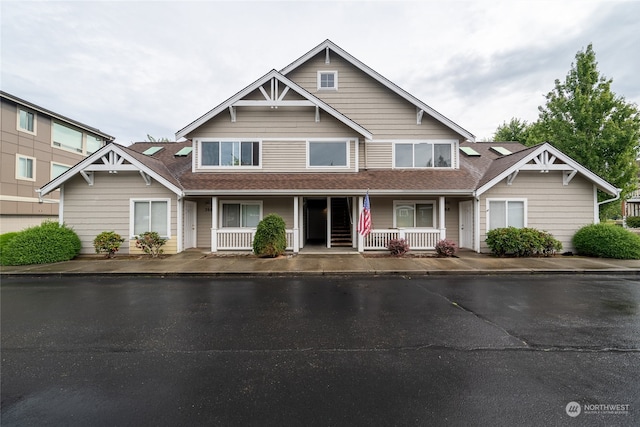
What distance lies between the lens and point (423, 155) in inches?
547

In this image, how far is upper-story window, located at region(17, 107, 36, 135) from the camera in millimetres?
19078

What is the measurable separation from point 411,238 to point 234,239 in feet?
26.3

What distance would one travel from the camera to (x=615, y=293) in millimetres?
6578

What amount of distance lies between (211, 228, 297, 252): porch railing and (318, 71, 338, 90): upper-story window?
795cm

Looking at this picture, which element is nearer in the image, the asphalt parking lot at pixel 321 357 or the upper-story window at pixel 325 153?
the asphalt parking lot at pixel 321 357

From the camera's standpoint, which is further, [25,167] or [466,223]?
[25,167]

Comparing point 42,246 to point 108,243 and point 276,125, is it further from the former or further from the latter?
point 276,125

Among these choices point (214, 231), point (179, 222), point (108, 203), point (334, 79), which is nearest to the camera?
point (108, 203)

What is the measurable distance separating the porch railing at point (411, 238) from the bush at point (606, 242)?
223 inches

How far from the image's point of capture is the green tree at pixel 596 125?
1356 centimetres

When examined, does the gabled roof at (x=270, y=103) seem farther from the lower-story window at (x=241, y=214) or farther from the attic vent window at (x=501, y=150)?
the attic vent window at (x=501, y=150)

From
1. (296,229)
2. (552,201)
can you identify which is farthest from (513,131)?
(296,229)

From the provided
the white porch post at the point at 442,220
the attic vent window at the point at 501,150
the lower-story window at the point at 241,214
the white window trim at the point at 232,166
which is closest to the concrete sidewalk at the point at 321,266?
the white porch post at the point at 442,220

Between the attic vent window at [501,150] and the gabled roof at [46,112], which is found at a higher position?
the gabled roof at [46,112]
